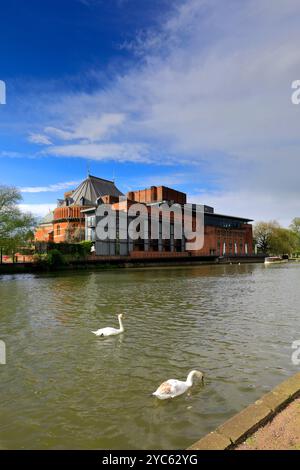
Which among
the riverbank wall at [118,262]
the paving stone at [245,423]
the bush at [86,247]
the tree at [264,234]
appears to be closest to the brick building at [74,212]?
the bush at [86,247]

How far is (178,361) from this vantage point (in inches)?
358

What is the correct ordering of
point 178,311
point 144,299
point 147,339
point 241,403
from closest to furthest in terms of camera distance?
point 241,403, point 147,339, point 178,311, point 144,299

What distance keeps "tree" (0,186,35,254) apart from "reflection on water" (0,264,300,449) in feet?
110

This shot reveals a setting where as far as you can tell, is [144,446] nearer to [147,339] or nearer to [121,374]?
[121,374]

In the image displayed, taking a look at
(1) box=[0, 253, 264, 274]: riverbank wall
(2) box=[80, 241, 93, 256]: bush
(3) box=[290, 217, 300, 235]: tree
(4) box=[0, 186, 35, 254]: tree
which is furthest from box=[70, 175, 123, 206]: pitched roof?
(3) box=[290, 217, 300, 235]: tree

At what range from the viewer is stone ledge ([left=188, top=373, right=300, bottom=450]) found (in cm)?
447

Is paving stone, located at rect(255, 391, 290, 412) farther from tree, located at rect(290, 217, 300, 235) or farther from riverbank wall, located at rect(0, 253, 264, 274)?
tree, located at rect(290, 217, 300, 235)

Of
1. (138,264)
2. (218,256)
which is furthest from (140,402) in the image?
(218,256)

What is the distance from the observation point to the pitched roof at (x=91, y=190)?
309 ft

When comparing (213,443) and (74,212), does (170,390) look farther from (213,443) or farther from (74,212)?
(74,212)

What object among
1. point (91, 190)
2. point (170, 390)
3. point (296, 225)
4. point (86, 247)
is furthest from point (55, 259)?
point (296, 225)

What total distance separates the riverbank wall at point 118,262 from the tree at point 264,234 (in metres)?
29.4

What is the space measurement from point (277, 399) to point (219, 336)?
19.8ft

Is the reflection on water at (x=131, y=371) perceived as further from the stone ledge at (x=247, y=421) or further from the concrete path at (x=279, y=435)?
the concrete path at (x=279, y=435)
